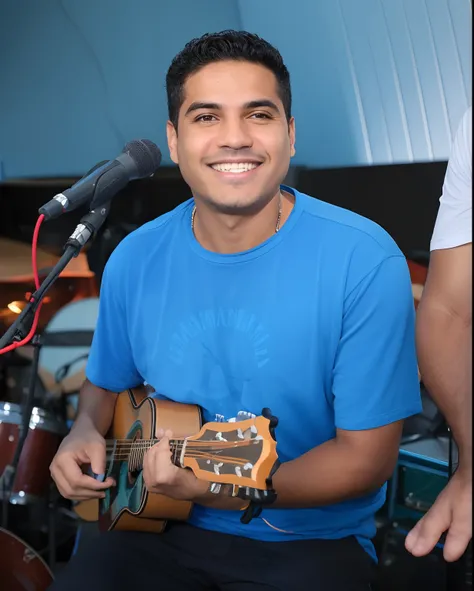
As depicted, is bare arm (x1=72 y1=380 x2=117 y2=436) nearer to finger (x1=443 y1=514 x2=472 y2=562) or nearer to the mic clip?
the mic clip

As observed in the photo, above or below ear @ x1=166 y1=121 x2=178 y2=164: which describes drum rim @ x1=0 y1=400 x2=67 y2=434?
below

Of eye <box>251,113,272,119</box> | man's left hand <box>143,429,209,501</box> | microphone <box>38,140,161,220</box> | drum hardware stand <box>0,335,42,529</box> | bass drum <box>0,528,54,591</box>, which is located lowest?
bass drum <box>0,528,54,591</box>

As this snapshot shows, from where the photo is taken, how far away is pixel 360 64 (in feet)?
6.61

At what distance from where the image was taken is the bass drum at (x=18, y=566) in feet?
6.93

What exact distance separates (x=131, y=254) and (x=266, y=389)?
0.45 meters

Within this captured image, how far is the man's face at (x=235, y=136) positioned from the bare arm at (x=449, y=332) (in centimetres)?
41

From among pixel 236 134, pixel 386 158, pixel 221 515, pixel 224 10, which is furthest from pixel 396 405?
pixel 224 10

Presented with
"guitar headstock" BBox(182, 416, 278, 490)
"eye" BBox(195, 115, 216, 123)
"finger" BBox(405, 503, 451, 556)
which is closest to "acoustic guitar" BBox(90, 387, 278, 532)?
"guitar headstock" BBox(182, 416, 278, 490)

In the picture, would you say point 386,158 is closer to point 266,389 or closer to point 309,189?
point 309,189

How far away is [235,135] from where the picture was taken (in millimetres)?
1514

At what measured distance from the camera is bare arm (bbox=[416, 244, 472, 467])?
128 centimetres

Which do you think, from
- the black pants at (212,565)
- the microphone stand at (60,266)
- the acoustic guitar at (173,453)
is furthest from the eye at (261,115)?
the black pants at (212,565)

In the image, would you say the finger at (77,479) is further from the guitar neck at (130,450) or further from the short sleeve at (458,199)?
the short sleeve at (458,199)

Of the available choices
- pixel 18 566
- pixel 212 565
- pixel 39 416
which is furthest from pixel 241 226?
pixel 18 566
